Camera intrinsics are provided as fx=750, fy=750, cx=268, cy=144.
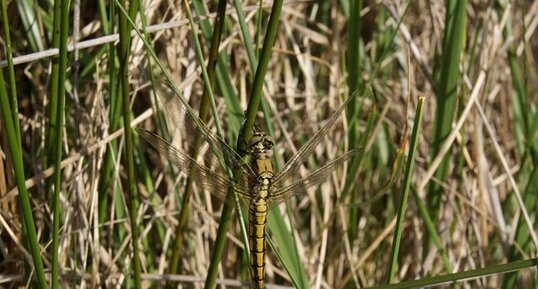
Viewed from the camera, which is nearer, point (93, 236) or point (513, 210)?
point (93, 236)

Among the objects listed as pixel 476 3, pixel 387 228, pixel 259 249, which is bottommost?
pixel 259 249

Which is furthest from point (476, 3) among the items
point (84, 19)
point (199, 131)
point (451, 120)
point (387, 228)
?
point (199, 131)

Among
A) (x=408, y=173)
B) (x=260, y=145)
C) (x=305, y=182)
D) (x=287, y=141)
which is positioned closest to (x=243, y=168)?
(x=260, y=145)

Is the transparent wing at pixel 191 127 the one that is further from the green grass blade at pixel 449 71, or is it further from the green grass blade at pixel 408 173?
the green grass blade at pixel 449 71

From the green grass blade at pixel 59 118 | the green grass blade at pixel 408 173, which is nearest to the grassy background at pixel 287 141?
the green grass blade at pixel 59 118

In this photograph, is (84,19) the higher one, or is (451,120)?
(84,19)

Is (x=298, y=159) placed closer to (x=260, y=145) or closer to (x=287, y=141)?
(x=260, y=145)

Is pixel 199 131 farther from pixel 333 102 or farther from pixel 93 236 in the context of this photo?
pixel 333 102
